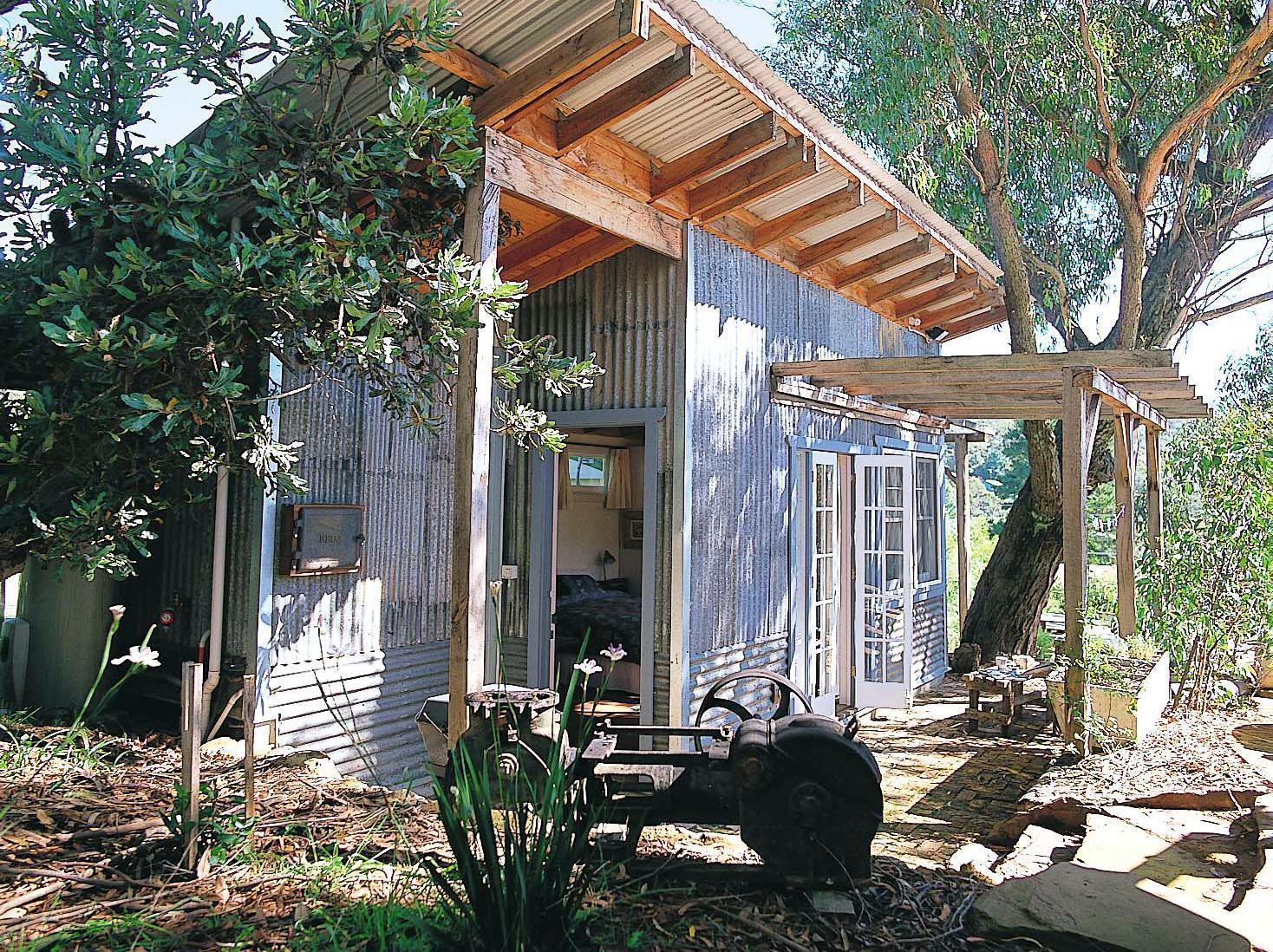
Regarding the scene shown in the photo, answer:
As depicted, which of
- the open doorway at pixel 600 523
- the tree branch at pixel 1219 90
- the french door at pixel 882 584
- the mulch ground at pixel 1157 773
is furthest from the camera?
the open doorway at pixel 600 523

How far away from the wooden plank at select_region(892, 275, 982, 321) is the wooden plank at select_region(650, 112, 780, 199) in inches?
166

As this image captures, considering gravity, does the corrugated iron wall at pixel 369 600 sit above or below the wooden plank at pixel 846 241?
below

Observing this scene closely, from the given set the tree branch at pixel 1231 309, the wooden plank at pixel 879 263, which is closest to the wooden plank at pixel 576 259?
the wooden plank at pixel 879 263

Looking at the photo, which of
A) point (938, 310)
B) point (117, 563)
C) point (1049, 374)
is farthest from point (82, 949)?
point (938, 310)

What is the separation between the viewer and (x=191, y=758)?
271 cm

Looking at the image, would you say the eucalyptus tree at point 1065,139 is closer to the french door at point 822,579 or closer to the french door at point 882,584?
the french door at point 882,584

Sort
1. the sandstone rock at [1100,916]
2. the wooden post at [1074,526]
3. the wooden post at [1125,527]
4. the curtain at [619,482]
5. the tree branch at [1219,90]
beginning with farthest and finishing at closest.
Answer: the curtain at [619,482], the tree branch at [1219,90], the wooden post at [1125,527], the wooden post at [1074,526], the sandstone rock at [1100,916]

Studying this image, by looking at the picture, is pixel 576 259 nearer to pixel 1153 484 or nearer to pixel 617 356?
pixel 617 356

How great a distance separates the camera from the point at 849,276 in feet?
24.6

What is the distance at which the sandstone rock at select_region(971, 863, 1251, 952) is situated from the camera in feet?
8.68

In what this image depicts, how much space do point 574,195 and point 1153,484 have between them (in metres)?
6.76

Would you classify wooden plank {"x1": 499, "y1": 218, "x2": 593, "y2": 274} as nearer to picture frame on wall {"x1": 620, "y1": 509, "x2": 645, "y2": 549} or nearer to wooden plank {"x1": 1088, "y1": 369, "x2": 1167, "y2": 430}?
wooden plank {"x1": 1088, "y1": 369, "x2": 1167, "y2": 430}

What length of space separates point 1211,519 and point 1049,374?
1.73m

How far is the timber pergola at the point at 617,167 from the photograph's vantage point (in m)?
3.75
